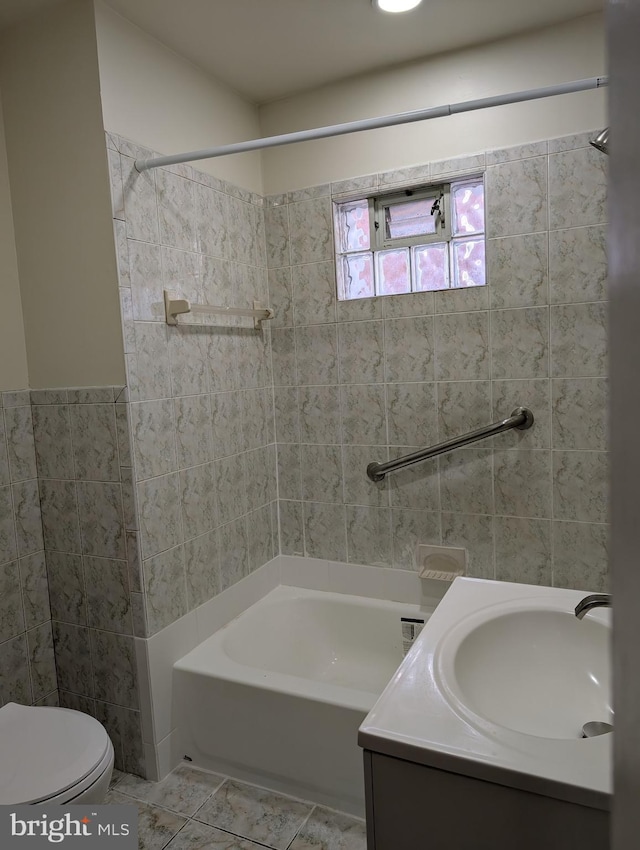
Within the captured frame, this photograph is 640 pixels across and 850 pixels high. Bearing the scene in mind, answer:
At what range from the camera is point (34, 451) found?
2.10 meters

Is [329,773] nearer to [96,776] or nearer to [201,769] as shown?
[201,769]

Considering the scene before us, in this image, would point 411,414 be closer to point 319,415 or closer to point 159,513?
point 319,415

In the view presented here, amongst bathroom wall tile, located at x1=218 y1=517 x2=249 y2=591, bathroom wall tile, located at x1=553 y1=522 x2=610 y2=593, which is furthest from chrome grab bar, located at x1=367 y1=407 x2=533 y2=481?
bathroom wall tile, located at x1=218 y1=517 x2=249 y2=591

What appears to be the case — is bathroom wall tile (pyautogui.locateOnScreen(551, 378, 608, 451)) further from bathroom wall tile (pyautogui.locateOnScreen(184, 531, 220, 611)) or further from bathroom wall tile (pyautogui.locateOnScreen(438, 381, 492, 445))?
bathroom wall tile (pyautogui.locateOnScreen(184, 531, 220, 611))

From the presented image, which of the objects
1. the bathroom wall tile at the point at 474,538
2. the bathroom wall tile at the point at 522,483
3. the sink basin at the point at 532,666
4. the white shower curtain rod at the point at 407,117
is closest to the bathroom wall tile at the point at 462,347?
the bathroom wall tile at the point at 522,483

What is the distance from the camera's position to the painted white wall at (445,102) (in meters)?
2.01

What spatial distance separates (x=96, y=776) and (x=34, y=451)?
44.2 inches

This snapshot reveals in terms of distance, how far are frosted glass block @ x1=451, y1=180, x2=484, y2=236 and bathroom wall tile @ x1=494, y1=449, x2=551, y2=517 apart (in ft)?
2.92

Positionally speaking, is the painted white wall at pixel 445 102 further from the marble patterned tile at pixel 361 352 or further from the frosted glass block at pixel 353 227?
the marble patterned tile at pixel 361 352

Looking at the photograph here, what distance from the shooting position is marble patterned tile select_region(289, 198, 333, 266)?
96.7 inches

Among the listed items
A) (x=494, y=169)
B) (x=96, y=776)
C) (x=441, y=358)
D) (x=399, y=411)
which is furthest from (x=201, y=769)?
(x=494, y=169)

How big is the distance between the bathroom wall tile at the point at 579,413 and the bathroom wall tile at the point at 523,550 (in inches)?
13.2

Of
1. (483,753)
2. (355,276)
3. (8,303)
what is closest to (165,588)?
(8,303)

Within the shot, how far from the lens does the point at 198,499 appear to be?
2.21 metres
